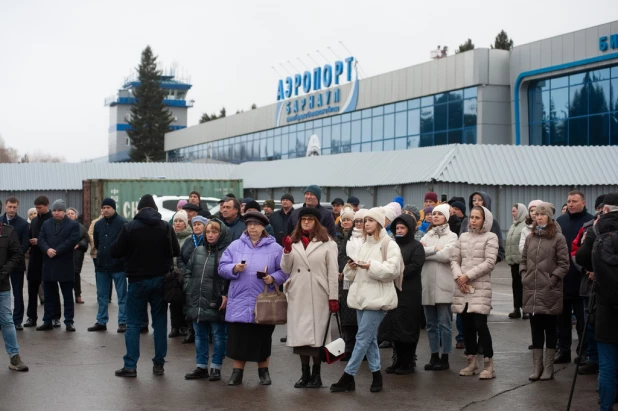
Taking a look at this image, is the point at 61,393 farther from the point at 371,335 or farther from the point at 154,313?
the point at 371,335

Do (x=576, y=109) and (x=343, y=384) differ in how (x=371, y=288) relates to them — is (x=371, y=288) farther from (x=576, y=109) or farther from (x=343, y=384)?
(x=576, y=109)

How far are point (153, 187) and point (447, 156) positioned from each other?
43.3 feet

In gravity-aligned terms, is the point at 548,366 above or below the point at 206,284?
below

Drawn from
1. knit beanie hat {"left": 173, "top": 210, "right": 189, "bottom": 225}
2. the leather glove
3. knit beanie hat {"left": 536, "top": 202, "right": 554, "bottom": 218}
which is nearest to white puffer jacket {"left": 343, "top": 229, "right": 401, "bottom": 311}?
the leather glove

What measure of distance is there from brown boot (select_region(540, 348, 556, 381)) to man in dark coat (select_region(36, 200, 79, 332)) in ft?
23.0

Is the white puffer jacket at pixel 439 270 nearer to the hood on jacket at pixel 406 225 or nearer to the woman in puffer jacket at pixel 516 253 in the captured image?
the hood on jacket at pixel 406 225

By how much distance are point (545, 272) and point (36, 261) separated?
26.4 feet

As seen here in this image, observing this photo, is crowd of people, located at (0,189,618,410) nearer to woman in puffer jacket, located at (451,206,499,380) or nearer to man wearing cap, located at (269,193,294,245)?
woman in puffer jacket, located at (451,206,499,380)

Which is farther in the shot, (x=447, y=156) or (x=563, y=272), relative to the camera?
(x=447, y=156)

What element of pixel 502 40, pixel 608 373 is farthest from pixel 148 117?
pixel 608 373

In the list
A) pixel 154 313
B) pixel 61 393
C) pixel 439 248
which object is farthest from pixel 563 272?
pixel 61 393

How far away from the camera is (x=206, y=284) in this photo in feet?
31.8

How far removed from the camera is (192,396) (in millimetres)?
8734

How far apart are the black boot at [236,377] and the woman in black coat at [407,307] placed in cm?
169
